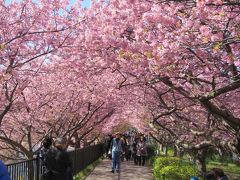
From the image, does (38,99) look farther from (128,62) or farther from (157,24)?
(157,24)

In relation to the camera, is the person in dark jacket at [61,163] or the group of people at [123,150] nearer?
A: the person in dark jacket at [61,163]

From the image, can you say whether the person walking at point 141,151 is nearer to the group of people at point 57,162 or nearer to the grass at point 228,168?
the grass at point 228,168

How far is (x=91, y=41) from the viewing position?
10.7 metres

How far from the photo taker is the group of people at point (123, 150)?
1456cm

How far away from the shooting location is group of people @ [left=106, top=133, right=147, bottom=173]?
47.8 ft

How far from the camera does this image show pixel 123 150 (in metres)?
21.6

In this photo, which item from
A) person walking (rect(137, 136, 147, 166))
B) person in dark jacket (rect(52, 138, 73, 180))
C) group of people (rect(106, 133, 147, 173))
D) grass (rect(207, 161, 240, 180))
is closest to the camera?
person in dark jacket (rect(52, 138, 73, 180))

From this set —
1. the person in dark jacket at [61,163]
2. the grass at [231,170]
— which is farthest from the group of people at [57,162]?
the grass at [231,170]

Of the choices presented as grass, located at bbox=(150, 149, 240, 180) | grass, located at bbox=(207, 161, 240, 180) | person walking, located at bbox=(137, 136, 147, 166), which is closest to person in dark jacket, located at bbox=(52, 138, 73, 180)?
grass, located at bbox=(150, 149, 240, 180)

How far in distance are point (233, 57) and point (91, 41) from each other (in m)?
4.87

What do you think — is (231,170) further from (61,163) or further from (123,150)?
(61,163)

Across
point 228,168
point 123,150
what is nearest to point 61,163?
point 123,150

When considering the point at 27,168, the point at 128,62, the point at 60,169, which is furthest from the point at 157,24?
the point at 27,168

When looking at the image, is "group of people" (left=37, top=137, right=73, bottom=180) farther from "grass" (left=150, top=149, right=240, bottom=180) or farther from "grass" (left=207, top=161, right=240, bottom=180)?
"grass" (left=207, top=161, right=240, bottom=180)
